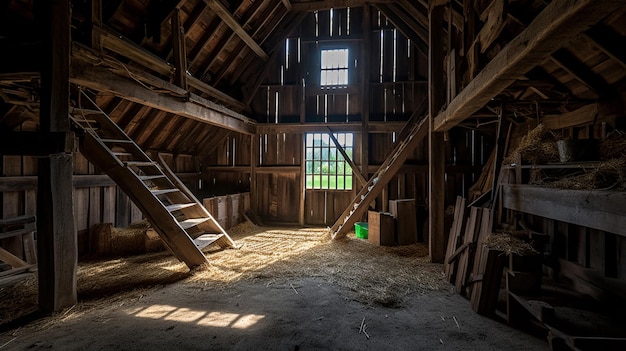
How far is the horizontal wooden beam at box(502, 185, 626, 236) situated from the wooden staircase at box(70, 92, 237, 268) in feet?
15.6

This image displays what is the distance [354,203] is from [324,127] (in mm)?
2508

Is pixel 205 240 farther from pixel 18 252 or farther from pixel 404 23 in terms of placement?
pixel 404 23

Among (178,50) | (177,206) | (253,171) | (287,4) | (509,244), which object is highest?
(287,4)

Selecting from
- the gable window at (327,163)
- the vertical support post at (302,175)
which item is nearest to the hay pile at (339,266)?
the vertical support post at (302,175)

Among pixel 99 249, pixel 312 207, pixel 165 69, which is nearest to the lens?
pixel 165 69

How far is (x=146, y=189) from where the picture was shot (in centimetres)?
454

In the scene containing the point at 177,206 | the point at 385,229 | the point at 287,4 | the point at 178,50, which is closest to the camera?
the point at 177,206

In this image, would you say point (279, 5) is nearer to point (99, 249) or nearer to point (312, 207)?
point (312, 207)

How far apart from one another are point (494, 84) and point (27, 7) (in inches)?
229

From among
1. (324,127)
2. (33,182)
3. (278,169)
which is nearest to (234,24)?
(324,127)

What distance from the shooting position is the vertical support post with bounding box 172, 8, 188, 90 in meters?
5.48

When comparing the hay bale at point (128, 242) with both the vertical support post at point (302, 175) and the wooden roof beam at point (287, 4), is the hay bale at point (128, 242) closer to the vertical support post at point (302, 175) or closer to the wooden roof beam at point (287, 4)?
the vertical support post at point (302, 175)

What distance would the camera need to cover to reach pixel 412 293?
13.2 ft

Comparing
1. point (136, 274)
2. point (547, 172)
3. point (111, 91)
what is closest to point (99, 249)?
point (136, 274)
